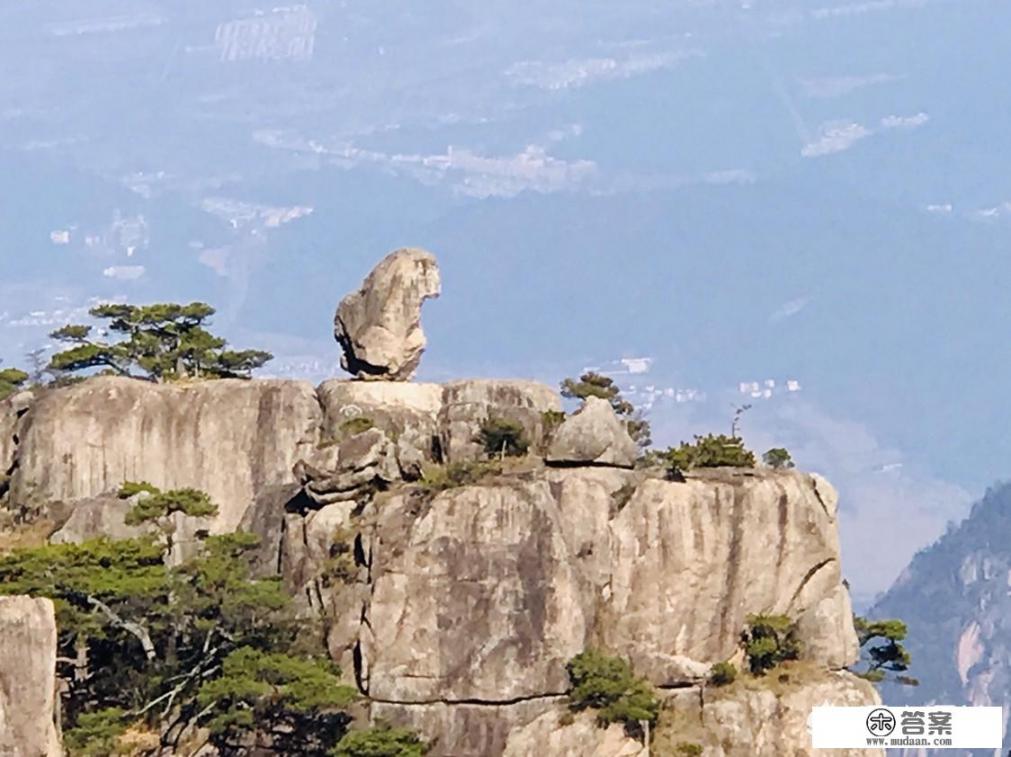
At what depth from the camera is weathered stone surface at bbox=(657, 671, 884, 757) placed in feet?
239

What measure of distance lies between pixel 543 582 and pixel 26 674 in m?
13.4

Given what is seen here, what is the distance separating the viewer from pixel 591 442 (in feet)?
253

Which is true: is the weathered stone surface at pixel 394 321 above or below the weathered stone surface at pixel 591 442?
above

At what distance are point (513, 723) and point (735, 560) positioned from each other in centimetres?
747

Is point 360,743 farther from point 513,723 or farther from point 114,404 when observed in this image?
point 114,404

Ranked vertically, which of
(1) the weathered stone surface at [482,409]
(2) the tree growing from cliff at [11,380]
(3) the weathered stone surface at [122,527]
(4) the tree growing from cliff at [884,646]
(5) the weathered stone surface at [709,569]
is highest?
(2) the tree growing from cliff at [11,380]

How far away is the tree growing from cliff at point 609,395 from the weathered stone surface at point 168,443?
26.4 ft

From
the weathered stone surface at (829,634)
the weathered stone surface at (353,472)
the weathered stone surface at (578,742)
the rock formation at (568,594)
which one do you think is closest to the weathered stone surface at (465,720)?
the rock formation at (568,594)

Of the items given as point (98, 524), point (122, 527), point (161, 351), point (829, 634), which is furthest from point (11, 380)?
point (829, 634)

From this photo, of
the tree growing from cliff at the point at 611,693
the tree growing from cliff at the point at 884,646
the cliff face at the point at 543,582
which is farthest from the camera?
the tree growing from cliff at the point at 884,646

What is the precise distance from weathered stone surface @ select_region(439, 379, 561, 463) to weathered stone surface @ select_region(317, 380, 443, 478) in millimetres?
363

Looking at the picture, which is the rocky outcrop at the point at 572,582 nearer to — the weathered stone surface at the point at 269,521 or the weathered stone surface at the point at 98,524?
the weathered stone surface at the point at 269,521

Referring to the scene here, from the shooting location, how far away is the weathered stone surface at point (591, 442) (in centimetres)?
7706

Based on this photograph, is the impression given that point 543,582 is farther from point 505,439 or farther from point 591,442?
point 505,439
